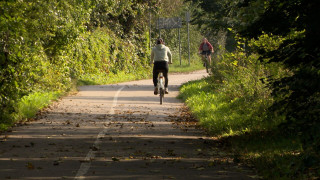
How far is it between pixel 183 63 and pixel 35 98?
3649cm

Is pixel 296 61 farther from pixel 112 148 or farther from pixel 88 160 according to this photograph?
pixel 112 148

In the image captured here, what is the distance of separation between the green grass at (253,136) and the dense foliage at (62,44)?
4607 mm

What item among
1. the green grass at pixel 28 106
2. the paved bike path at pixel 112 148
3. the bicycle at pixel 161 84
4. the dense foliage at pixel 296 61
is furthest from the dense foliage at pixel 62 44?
the dense foliage at pixel 296 61

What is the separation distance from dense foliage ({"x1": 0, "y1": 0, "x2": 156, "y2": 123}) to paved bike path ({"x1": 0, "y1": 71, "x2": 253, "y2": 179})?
3.95 ft

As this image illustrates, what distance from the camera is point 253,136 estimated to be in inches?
546

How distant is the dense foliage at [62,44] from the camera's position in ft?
55.1

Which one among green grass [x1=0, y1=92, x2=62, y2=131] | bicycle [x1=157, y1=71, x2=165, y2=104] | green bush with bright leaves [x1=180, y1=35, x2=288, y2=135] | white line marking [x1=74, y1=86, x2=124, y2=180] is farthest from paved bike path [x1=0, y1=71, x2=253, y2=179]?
bicycle [x1=157, y1=71, x2=165, y2=104]

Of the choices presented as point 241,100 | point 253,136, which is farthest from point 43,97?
point 253,136

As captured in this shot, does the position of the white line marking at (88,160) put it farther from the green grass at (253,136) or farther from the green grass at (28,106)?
the green grass at (28,106)

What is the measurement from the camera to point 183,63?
192 feet

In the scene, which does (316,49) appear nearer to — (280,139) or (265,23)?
(265,23)

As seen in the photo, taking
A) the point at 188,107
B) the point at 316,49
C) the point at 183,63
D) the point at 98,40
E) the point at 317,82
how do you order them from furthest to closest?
the point at 183,63 < the point at 98,40 < the point at 188,107 < the point at 316,49 < the point at 317,82

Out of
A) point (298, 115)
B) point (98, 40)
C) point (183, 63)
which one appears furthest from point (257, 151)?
point (183, 63)

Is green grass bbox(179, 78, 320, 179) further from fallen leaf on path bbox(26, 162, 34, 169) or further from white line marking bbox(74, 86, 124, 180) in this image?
fallen leaf on path bbox(26, 162, 34, 169)
